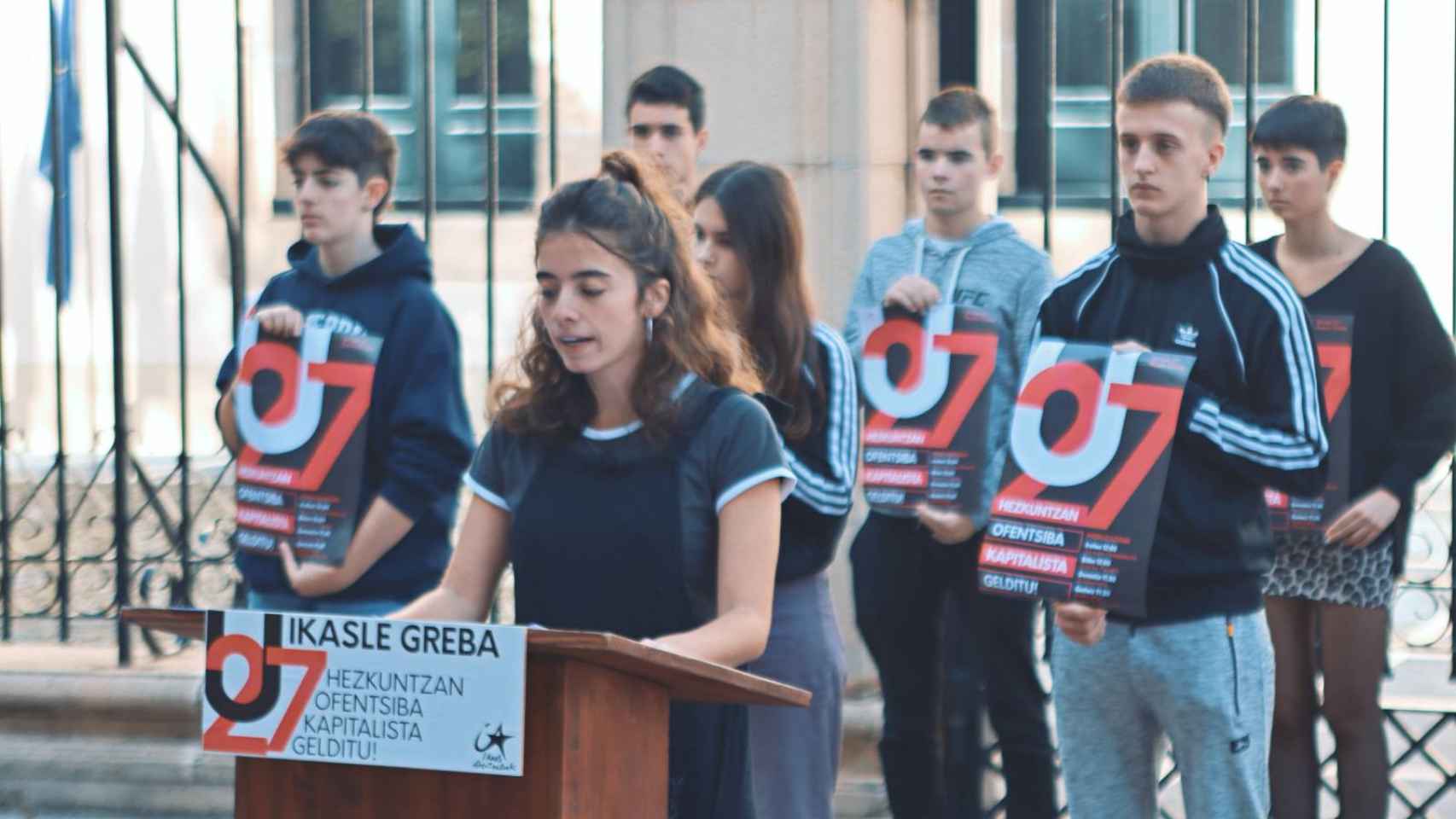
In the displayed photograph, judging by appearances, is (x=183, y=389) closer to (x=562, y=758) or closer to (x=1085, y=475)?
(x=1085, y=475)

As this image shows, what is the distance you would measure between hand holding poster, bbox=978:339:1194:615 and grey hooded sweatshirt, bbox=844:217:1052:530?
34.0 inches

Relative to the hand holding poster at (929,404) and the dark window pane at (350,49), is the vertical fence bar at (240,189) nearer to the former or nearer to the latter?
the hand holding poster at (929,404)

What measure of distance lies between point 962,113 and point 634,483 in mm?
2170

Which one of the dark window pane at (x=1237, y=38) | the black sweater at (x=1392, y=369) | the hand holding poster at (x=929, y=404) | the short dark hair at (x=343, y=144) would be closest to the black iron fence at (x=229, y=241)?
the black sweater at (x=1392, y=369)

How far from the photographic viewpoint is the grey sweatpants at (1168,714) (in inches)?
144

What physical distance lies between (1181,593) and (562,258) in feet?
4.52

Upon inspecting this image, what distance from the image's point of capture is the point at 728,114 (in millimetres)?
5684

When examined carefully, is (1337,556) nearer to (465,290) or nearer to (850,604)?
(850,604)

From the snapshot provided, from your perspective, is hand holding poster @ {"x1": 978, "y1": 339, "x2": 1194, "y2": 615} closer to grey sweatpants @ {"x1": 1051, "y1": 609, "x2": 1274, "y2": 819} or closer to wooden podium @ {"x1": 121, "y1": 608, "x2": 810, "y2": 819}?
grey sweatpants @ {"x1": 1051, "y1": 609, "x2": 1274, "y2": 819}

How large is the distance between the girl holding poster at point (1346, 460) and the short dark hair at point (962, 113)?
616 millimetres

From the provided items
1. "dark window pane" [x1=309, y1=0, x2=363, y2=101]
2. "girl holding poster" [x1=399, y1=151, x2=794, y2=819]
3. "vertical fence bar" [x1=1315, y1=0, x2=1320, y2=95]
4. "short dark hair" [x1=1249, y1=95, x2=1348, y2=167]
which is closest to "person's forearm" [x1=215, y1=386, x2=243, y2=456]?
"girl holding poster" [x1=399, y1=151, x2=794, y2=819]

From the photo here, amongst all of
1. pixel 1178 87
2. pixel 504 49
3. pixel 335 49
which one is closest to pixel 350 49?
pixel 335 49

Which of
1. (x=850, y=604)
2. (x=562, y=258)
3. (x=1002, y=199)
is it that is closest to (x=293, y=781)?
(x=562, y=258)

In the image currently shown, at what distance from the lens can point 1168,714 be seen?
3713mm
